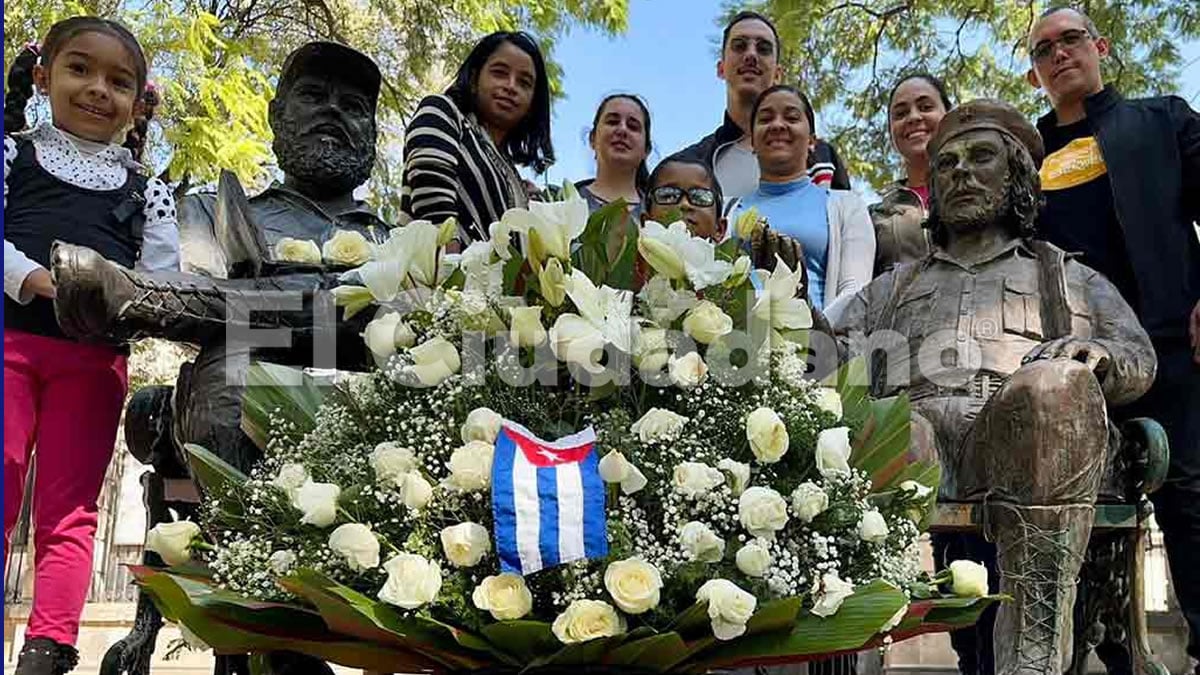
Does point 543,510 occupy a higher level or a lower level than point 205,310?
lower

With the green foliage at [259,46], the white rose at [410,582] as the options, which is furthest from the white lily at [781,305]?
the green foliage at [259,46]

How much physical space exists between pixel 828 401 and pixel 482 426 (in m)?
0.52

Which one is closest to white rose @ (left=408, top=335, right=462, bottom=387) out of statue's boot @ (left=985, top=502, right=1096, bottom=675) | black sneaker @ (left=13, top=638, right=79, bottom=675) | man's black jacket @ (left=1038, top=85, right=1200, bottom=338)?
statue's boot @ (left=985, top=502, right=1096, bottom=675)

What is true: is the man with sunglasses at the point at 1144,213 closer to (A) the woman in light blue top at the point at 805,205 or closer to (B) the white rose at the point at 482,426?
(A) the woman in light blue top at the point at 805,205

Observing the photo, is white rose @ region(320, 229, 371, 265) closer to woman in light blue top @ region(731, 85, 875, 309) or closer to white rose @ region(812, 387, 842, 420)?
white rose @ region(812, 387, 842, 420)

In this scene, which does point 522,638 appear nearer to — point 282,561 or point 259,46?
point 282,561

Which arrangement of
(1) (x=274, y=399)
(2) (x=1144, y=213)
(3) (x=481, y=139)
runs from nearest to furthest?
1. (1) (x=274, y=399)
2. (3) (x=481, y=139)
3. (2) (x=1144, y=213)

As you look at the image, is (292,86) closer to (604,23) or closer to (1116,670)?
(1116,670)

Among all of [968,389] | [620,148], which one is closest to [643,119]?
[620,148]

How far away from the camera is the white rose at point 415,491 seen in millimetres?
1751

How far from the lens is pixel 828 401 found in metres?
1.98

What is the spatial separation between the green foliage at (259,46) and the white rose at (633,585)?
20.9ft

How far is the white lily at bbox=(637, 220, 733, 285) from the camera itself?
192 centimetres

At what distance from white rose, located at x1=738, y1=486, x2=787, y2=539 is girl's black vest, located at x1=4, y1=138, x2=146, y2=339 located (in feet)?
7.33
